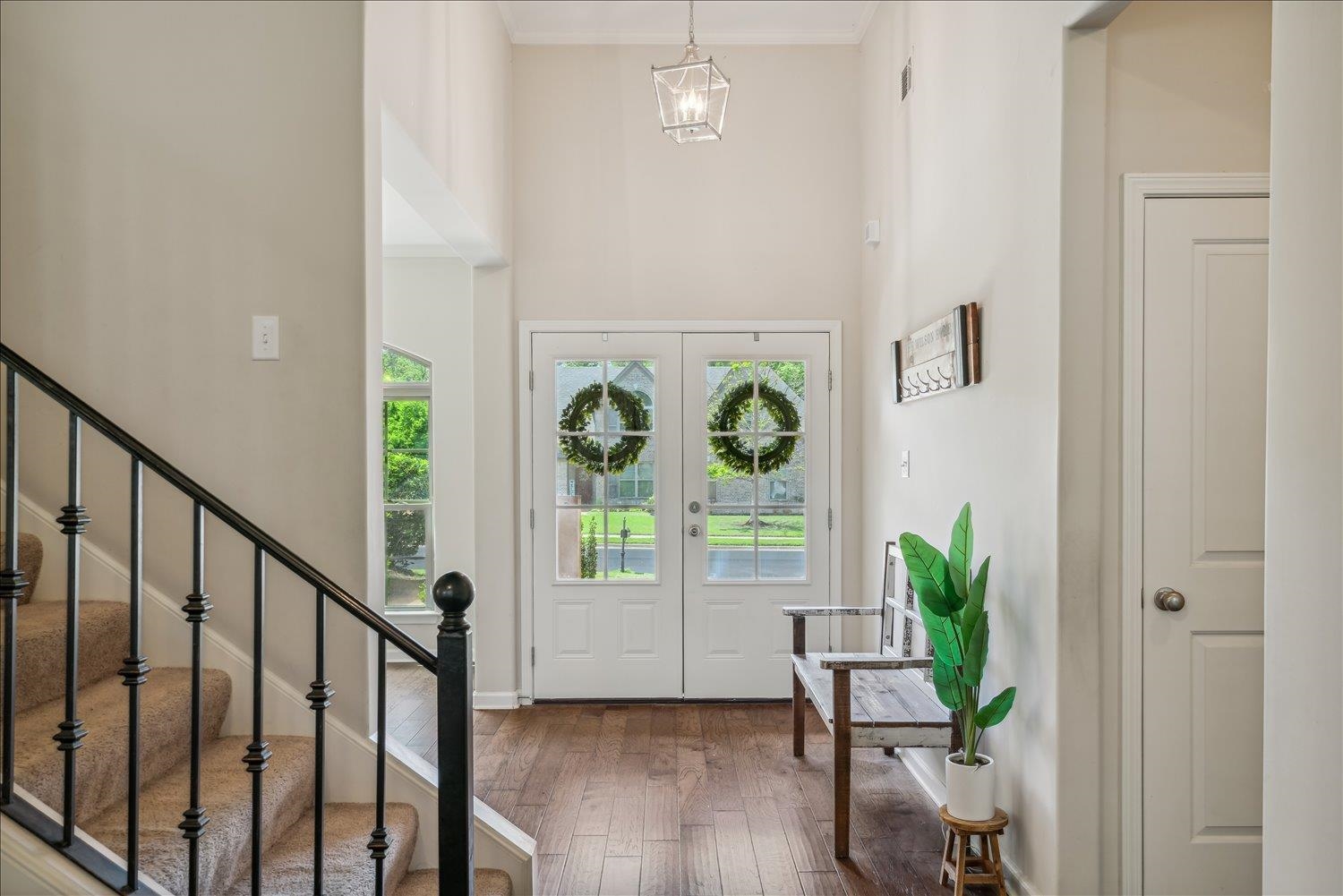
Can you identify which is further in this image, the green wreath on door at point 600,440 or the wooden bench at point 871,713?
the green wreath on door at point 600,440

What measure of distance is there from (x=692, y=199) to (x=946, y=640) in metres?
2.85

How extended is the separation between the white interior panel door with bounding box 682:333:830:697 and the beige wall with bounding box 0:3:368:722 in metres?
2.41

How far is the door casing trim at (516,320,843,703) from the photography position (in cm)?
444

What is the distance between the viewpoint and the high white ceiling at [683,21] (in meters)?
4.18

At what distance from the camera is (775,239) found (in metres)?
4.50

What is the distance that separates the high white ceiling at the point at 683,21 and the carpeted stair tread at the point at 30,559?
320 cm

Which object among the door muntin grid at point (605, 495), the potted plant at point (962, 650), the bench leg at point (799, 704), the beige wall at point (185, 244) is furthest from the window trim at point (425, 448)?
the potted plant at point (962, 650)

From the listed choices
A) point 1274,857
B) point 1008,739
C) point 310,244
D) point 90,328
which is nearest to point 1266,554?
point 1274,857

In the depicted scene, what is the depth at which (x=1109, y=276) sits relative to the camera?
2.24m

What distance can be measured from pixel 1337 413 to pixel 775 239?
3491mm

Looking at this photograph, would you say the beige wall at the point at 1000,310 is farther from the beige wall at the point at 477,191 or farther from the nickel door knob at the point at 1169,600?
the beige wall at the point at 477,191

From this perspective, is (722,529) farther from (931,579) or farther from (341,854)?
(341,854)

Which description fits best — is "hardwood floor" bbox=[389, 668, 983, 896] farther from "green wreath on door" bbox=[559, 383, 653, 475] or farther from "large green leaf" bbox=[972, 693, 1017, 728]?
"green wreath on door" bbox=[559, 383, 653, 475]

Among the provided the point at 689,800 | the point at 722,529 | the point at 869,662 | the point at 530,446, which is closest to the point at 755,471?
the point at 722,529
